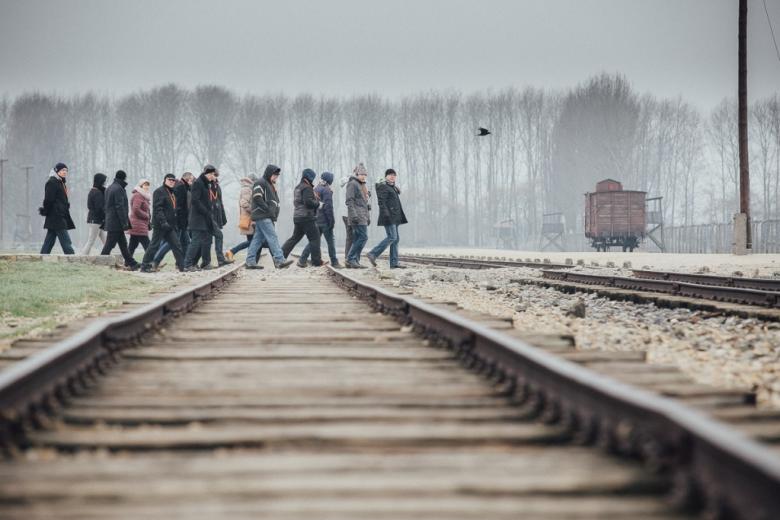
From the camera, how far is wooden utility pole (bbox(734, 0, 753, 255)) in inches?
736

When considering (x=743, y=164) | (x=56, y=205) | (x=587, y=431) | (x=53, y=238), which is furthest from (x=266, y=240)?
(x=743, y=164)

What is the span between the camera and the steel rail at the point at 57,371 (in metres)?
2.46

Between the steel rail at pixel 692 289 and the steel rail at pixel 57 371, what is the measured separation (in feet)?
19.0

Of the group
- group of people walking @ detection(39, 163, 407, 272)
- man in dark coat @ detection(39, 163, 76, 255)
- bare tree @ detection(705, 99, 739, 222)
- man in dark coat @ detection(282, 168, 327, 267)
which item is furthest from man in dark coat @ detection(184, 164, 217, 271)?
bare tree @ detection(705, 99, 739, 222)

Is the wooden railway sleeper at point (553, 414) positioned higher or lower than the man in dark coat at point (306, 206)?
lower

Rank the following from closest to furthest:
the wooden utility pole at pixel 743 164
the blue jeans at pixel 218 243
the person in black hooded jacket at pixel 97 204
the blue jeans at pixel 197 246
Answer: the blue jeans at pixel 197 246, the blue jeans at pixel 218 243, the person in black hooded jacket at pixel 97 204, the wooden utility pole at pixel 743 164

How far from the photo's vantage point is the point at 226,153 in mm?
62125

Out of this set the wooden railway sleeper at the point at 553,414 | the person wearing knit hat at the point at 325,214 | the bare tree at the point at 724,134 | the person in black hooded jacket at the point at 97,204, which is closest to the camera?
the wooden railway sleeper at the point at 553,414

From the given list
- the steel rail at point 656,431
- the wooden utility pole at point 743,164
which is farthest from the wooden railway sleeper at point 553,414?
the wooden utility pole at point 743,164

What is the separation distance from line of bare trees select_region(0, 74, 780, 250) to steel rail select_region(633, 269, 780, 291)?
157 feet

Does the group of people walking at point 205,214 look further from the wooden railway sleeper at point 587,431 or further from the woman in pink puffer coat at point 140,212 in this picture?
the wooden railway sleeper at point 587,431

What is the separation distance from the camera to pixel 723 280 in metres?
10.2

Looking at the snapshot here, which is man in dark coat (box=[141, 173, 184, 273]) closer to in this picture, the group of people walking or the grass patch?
the group of people walking

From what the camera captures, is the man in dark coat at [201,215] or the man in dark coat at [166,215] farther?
the man in dark coat at [166,215]
